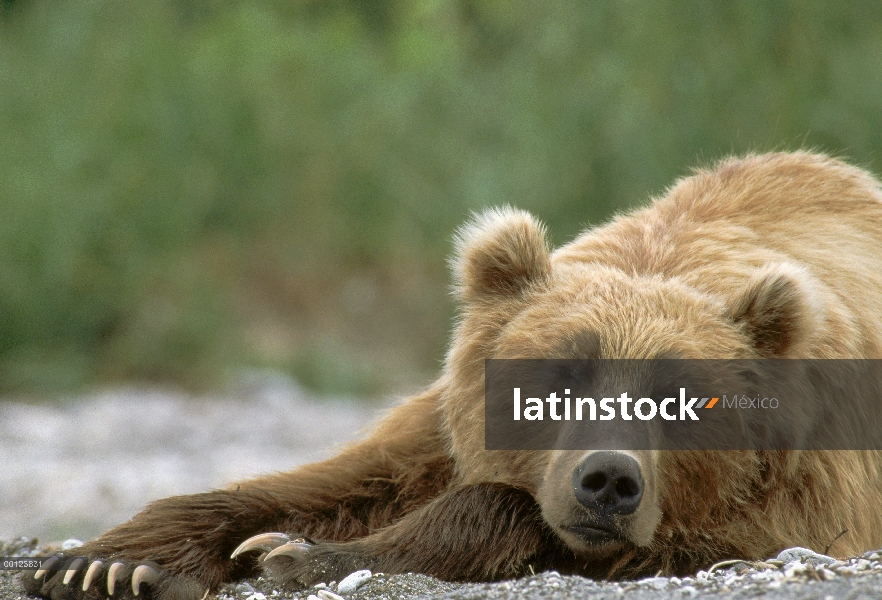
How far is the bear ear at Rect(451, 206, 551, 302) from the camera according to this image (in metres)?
3.83

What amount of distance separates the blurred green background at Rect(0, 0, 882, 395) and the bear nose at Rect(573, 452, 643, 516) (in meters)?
4.96

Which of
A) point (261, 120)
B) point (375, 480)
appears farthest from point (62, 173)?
point (375, 480)

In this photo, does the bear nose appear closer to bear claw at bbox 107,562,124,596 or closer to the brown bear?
the brown bear

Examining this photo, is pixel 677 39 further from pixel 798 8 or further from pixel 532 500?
pixel 532 500

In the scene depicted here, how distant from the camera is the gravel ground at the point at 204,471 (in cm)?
274

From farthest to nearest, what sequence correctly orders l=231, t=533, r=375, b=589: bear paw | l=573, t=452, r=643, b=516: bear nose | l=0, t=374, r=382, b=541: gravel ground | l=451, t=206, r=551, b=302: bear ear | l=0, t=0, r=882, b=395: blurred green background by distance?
1. l=0, t=0, r=882, b=395: blurred green background
2. l=0, t=374, r=382, b=541: gravel ground
3. l=451, t=206, r=551, b=302: bear ear
4. l=231, t=533, r=375, b=589: bear paw
5. l=573, t=452, r=643, b=516: bear nose

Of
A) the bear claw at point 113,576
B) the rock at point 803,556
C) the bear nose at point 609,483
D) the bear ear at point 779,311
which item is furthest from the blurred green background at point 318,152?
the bear claw at point 113,576

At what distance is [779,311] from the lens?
11.4 feet

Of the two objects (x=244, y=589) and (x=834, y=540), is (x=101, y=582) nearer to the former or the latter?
(x=244, y=589)

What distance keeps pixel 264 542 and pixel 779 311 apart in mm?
1734

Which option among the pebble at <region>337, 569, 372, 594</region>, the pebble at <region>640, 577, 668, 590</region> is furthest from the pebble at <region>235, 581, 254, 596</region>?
the pebble at <region>640, 577, 668, 590</region>

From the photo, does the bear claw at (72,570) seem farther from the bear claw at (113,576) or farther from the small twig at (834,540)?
the small twig at (834,540)

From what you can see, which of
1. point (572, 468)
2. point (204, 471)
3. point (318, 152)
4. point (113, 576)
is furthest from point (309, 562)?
point (318, 152)

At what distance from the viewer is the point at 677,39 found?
10.6m
